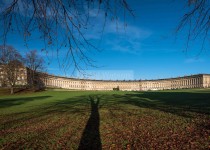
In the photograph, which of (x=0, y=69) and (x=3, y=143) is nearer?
(x=3, y=143)

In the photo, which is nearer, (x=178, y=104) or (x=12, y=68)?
(x=178, y=104)

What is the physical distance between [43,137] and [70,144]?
1.99m

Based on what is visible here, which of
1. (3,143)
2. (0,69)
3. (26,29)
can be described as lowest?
(3,143)

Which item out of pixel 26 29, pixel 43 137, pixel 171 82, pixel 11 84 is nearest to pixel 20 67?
pixel 11 84

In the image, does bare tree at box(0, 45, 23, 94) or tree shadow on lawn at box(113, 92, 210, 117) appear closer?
tree shadow on lawn at box(113, 92, 210, 117)

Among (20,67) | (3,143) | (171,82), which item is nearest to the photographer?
(3,143)

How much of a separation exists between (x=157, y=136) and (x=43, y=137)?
17.5ft

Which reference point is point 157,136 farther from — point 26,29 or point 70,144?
point 26,29

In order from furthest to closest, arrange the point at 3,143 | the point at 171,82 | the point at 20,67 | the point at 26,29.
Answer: the point at 171,82
the point at 20,67
the point at 3,143
the point at 26,29

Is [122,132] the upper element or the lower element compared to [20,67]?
lower

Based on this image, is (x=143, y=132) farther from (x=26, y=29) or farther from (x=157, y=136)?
(x=26, y=29)

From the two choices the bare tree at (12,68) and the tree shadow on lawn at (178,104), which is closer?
the tree shadow on lawn at (178,104)

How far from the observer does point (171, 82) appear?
199375 mm

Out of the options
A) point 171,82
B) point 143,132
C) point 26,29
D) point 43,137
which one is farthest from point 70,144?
point 171,82
